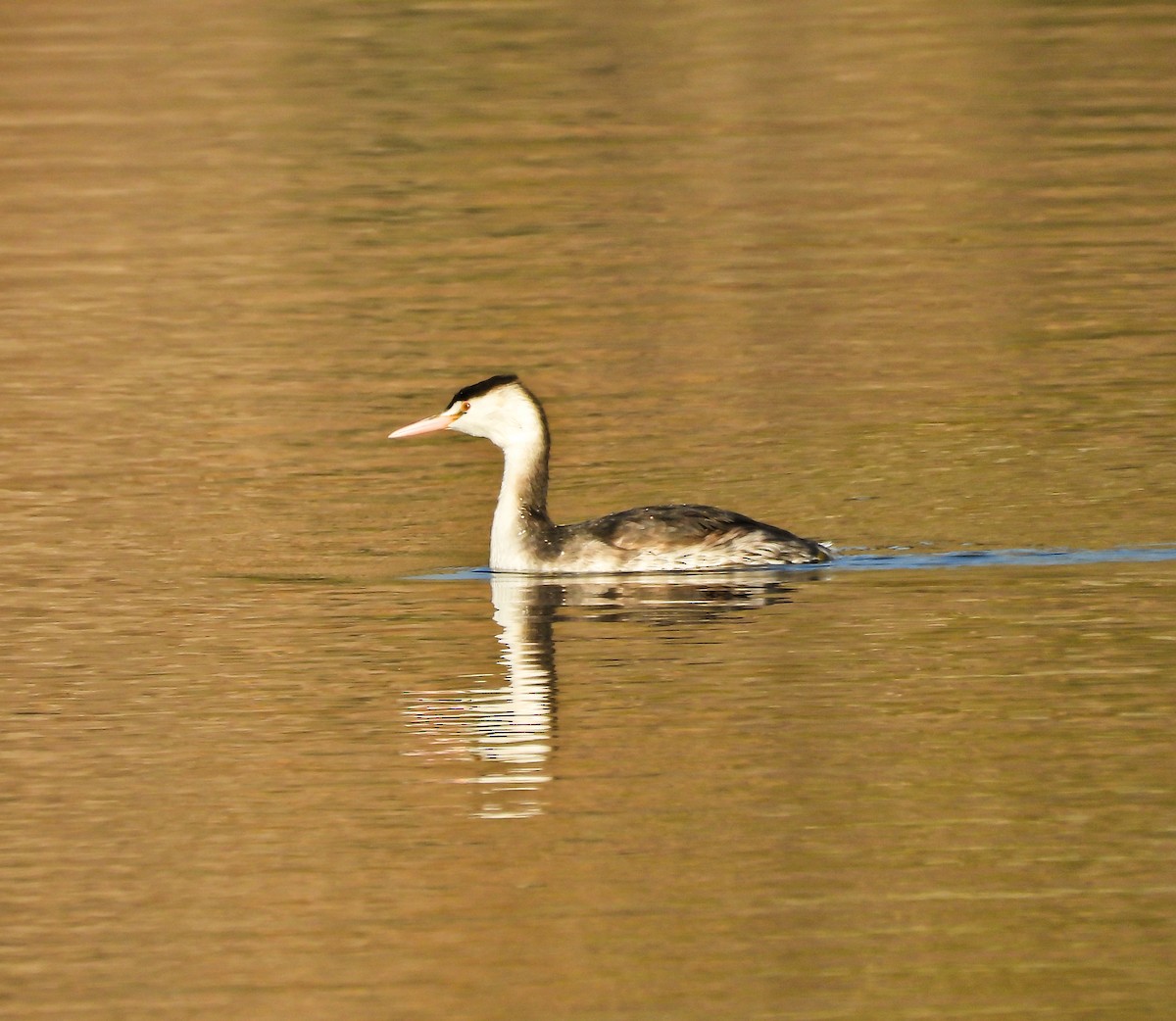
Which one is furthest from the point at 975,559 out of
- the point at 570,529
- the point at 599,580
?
the point at 570,529

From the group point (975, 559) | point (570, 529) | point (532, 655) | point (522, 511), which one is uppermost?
point (522, 511)

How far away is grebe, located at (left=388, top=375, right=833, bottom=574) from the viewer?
1562cm

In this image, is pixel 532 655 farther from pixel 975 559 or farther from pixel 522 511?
pixel 975 559

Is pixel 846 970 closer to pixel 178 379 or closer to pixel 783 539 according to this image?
pixel 783 539

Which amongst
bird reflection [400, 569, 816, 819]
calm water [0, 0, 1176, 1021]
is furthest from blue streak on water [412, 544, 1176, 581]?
bird reflection [400, 569, 816, 819]

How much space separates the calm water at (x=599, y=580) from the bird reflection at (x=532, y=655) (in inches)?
1.6

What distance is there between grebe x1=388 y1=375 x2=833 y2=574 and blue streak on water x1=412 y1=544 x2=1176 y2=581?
99mm

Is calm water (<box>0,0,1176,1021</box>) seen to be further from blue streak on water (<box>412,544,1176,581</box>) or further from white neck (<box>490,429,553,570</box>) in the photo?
white neck (<box>490,429,553,570</box>)

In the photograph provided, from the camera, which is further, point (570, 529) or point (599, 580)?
point (570, 529)

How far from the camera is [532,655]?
1352cm

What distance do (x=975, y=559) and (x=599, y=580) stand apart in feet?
6.82

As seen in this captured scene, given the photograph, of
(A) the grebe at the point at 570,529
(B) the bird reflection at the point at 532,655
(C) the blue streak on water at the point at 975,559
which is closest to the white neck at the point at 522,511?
(A) the grebe at the point at 570,529

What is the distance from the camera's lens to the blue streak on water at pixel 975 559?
50.3 ft

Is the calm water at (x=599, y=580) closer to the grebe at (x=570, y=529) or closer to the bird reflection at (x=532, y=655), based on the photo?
the bird reflection at (x=532, y=655)
